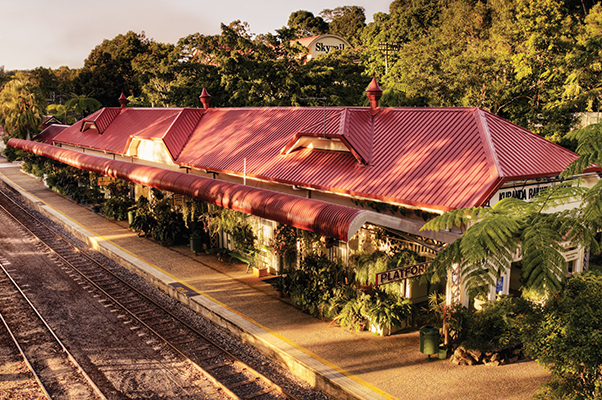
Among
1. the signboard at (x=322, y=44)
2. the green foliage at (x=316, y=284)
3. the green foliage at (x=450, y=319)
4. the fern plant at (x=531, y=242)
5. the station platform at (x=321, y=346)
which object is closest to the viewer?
the fern plant at (x=531, y=242)

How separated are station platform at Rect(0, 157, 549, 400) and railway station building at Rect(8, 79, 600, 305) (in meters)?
1.62

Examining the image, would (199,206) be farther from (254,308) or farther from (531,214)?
(531,214)

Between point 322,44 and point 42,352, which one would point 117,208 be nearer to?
point 42,352

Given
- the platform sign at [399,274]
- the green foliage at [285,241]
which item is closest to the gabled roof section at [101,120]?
the green foliage at [285,241]

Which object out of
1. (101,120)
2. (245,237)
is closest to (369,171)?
(245,237)

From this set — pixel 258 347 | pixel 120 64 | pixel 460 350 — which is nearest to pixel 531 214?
pixel 460 350

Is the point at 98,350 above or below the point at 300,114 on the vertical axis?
below

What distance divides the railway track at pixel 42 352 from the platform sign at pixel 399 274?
5.86 m

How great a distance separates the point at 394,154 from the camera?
42.3ft

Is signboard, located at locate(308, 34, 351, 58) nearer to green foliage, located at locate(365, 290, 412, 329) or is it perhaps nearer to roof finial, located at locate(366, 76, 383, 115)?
roof finial, located at locate(366, 76, 383, 115)

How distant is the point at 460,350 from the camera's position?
10016 millimetres

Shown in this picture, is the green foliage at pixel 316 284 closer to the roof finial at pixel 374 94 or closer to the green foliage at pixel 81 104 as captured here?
the roof finial at pixel 374 94

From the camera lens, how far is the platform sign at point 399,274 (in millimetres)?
9883

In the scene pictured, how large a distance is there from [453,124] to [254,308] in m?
7.30
